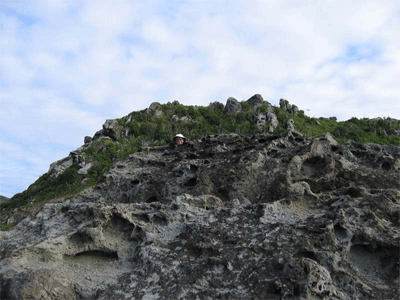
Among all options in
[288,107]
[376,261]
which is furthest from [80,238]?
[288,107]

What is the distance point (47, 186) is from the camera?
5269cm

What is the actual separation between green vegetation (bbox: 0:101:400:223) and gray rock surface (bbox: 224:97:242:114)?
1.48m

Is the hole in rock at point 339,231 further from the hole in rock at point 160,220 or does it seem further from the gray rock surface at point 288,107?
the gray rock surface at point 288,107

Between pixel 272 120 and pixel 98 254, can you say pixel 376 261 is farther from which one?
pixel 272 120

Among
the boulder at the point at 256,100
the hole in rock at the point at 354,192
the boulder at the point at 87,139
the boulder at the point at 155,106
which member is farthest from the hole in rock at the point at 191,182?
the boulder at the point at 256,100

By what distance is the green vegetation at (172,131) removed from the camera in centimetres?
5016

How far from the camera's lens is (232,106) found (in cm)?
7919

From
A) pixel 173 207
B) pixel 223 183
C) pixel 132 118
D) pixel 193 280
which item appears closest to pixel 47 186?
pixel 132 118

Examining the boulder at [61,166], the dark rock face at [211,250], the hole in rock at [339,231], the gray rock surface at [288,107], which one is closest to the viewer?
the dark rock face at [211,250]

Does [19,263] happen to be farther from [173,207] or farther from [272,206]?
[272,206]

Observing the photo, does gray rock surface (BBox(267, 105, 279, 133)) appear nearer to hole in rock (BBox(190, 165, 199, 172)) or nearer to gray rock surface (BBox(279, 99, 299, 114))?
gray rock surface (BBox(279, 99, 299, 114))

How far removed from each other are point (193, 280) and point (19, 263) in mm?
5082

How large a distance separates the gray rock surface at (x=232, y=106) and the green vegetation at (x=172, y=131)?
148 centimetres

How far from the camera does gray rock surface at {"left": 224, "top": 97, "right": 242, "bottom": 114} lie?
7877cm
